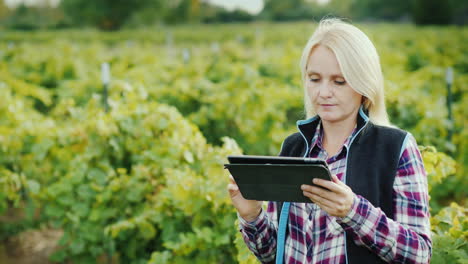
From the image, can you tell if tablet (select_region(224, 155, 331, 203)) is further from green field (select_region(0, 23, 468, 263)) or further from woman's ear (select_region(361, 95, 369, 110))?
green field (select_region(0, 23, 468, 263))

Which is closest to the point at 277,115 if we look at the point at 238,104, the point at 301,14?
the point at 238,104

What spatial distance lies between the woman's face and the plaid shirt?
11 cm

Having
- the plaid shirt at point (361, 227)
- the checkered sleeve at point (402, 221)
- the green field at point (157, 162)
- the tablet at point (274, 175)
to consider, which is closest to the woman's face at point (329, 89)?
the plaid shirt at point (361, 227)

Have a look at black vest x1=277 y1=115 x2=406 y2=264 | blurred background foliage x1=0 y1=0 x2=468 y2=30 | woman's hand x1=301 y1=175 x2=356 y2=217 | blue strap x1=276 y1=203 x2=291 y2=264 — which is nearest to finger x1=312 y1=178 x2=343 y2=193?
woman's hand x1=301 y1=175 x2=356 y2=217

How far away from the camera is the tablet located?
1492 millimetres

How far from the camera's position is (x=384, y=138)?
173 centimetres

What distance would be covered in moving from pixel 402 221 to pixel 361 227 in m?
0.17

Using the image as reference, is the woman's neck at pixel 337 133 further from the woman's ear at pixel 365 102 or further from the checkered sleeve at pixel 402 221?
the checkered sleeve at pixel 402 221

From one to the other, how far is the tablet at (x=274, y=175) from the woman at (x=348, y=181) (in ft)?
0.14

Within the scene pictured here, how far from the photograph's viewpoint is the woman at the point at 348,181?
1599mm

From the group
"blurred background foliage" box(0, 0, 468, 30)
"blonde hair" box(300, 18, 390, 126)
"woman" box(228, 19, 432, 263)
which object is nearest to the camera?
"woman" box(228, 19, 432, 263)

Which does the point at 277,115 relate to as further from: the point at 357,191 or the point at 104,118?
the point at 357,191

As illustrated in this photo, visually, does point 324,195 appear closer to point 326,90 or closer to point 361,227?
point 361,227

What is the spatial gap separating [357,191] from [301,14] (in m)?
76.9
